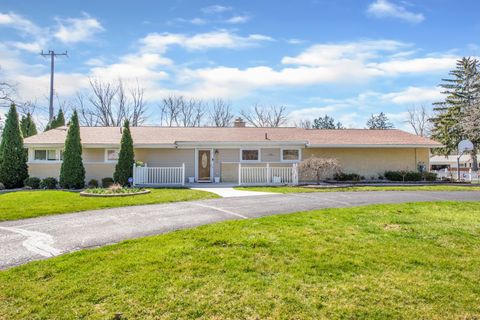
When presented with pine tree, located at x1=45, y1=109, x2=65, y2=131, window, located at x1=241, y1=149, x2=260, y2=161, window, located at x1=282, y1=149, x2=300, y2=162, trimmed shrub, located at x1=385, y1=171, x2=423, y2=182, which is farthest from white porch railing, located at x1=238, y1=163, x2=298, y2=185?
pine tree, located at x1=45, y1=109, x2=65, y2=131

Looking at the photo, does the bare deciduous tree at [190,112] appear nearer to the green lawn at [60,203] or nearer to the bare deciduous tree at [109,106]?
the bare deciduous tree at [109,106]

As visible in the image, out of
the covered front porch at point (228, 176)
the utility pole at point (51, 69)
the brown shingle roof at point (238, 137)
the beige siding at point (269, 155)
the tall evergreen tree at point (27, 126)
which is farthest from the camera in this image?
the utility pole at point (51, 69)

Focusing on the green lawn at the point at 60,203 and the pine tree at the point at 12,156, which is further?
the pine tree at the point at 12,156

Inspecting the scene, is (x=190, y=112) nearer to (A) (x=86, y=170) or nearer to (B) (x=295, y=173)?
(A) (x=86, y=170)

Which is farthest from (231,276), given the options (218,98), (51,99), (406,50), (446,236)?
(218,98)

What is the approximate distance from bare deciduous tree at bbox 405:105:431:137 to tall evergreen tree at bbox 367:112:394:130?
3128 mm

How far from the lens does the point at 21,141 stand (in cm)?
1733

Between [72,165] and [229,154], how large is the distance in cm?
807

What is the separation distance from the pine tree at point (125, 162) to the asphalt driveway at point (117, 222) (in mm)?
6992

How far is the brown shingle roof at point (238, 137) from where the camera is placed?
1814 centimetres

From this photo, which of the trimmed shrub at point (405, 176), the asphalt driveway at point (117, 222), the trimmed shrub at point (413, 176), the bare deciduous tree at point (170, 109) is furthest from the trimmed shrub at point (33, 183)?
the bare deciduous tree at point (170, 109)

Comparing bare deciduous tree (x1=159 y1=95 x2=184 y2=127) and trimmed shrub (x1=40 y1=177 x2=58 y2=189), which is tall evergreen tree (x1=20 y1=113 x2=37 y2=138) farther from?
bare deciduous tree (x1=159 y1=95 x2=184 y2=127)

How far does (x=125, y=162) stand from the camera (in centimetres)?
1592

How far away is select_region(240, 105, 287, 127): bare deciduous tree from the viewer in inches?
1794
